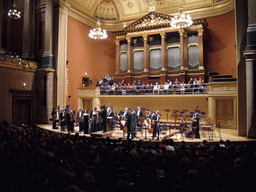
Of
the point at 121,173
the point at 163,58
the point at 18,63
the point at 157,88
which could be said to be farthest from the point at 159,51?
the point at 121,173

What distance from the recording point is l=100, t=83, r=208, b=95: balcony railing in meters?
14.0

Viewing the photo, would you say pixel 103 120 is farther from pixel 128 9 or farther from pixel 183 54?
pixel 128 9

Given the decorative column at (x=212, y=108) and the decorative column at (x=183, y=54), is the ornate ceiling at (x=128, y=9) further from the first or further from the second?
the decorative column at (x=212, y=108)

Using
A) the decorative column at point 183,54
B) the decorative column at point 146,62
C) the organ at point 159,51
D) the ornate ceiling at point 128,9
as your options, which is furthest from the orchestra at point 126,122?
the ornate ceiling at point 128,9

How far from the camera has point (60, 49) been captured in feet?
50.1

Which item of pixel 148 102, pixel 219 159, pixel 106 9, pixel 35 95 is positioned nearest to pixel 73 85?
pixel 35 95

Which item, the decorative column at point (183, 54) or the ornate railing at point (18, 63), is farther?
the decorative column at point (183, 54)

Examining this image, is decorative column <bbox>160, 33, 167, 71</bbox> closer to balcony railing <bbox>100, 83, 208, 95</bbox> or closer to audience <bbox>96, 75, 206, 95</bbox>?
audience <bbox>96, 75, 206, 95</bbox>

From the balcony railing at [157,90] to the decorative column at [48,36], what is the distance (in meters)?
4.78

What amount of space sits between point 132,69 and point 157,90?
5.07m

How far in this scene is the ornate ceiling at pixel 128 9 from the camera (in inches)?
687

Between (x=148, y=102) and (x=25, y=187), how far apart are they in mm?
13786

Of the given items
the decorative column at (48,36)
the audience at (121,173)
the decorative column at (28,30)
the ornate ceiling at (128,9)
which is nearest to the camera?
the audience at (121,173)

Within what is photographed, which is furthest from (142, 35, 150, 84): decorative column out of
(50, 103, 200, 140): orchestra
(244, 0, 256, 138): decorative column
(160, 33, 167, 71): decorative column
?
(244, 0, 256, 138): decorative column
